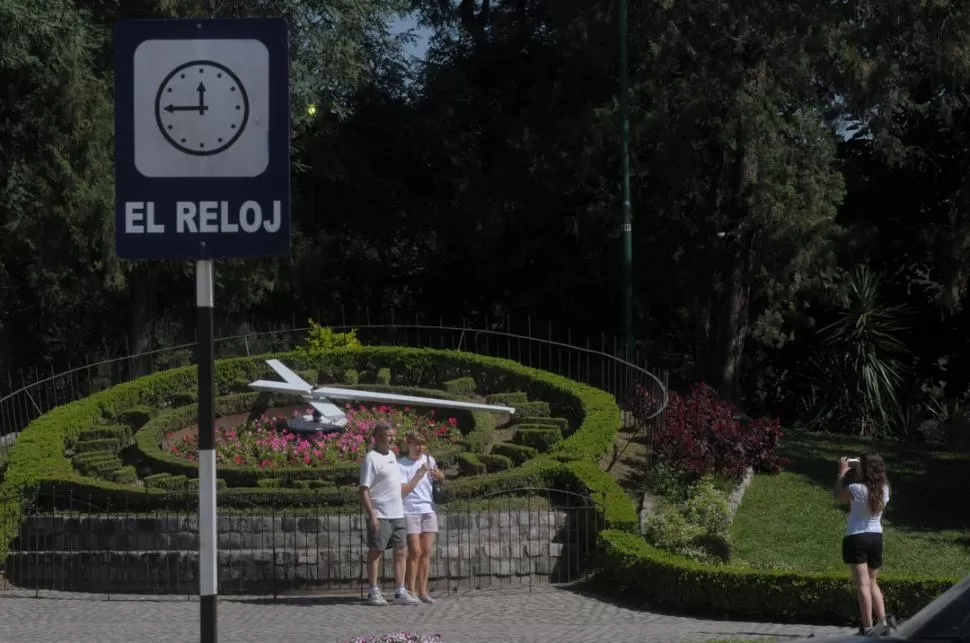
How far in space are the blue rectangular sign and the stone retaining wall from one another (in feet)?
26.7

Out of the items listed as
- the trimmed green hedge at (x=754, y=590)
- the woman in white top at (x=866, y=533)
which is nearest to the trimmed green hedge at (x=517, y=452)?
the trimmed green hedge at (x=754, y=590)

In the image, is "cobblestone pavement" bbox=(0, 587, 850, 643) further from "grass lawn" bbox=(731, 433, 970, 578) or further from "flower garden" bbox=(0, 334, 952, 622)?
"grass lawn" bbox=(731, 433, 970, 578)

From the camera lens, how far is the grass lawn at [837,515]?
15.0 meters

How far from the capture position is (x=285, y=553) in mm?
13867

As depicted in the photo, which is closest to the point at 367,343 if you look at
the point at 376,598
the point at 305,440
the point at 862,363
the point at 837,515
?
the point at 305,440

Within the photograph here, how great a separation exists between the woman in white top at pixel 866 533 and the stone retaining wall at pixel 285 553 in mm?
3775

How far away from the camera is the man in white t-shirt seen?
12484mm

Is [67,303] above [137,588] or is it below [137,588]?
above

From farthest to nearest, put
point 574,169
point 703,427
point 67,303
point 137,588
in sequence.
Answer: point 67,303
point 574,169
point 703,427
point 137,588

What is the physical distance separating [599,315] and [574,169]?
409 centimetres

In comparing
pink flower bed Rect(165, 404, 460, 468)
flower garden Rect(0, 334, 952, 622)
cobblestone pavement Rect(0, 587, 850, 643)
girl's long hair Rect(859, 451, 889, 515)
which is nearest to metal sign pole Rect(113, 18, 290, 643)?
cobblestone pavement Rect(0, 587, 850, 643)

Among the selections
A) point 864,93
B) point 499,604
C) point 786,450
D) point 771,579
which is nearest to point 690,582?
point 771,579

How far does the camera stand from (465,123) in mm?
30859

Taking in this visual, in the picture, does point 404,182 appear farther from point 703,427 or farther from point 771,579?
point 771,579
